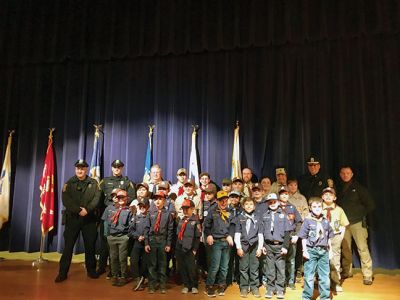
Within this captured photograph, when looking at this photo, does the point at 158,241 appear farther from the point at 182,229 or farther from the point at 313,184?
the point at 313,184

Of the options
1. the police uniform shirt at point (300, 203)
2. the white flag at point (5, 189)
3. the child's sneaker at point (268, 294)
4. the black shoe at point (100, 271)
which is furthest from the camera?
the white flag at point (5, 189)

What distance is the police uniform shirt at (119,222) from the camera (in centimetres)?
534

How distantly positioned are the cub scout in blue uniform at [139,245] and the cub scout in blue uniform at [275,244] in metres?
1.63

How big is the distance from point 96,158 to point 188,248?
350 centimetres

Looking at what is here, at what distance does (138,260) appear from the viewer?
5254 millimetres

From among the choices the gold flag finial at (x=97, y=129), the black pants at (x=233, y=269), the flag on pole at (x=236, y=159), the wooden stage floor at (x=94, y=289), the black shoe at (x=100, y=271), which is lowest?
the wooden stage floor at (x=94, y=289)

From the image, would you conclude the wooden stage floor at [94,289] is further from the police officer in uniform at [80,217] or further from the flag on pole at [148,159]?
the flag on pole at [148,159]

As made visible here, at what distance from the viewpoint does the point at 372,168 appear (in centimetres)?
662

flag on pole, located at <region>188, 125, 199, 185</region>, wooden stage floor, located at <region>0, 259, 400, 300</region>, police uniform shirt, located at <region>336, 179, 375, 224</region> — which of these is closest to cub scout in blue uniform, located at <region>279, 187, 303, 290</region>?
wooden stage floor, located at <region>0, 259, 400, 300</region>

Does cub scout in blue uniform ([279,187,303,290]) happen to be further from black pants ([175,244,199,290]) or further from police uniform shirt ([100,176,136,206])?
police uniform shirt ([100,176,136,206])

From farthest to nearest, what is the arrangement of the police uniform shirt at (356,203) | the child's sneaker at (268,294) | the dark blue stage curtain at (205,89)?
1. the dark blue stage curtain at (205,89)
2. the police uniform shirt at (356,203)
3. the child's sneaker at (268,294)

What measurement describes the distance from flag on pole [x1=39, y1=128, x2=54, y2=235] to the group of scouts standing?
1976 millimetres

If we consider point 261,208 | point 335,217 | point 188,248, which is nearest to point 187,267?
point 188,248

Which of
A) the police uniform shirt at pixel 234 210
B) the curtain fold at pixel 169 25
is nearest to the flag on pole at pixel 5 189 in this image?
the curtain fold at pixel 169 25
